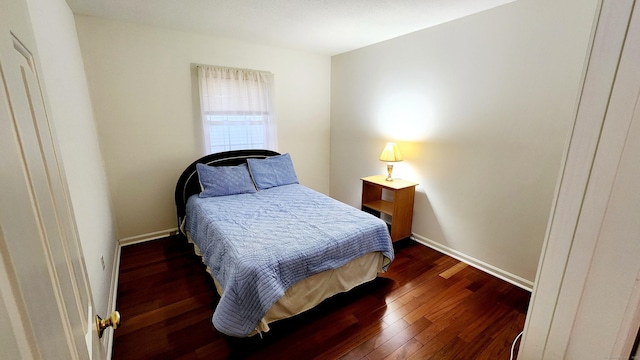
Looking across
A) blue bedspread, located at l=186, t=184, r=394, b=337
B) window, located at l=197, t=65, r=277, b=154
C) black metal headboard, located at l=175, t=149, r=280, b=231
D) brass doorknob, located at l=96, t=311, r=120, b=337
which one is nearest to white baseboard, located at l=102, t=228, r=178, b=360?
black metal headboard, located at l=175, t=149, r=280, b=231

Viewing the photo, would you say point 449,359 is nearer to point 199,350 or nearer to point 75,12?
point 199,350

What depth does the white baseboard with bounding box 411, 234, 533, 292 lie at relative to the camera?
233 cm

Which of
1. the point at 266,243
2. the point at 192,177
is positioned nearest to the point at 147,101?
the point at 192,177

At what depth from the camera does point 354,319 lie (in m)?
1.97

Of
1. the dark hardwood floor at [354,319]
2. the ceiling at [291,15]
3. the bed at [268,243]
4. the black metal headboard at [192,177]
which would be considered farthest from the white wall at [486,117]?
the black metal headboard at [192,177]

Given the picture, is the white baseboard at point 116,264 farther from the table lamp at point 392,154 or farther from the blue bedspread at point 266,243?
the table lamp at point 392,154

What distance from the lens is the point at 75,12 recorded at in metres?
2.42

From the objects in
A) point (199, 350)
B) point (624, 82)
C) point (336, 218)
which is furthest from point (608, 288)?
point (199, 350)

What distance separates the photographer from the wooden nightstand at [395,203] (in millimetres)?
2945

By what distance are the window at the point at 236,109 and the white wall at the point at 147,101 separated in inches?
5.3

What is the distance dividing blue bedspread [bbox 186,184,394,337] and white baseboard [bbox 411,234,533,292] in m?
0.97

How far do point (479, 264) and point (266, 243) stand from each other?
7.00 feet

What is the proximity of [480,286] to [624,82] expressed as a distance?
230 cm

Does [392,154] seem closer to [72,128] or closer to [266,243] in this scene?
[266,243]
